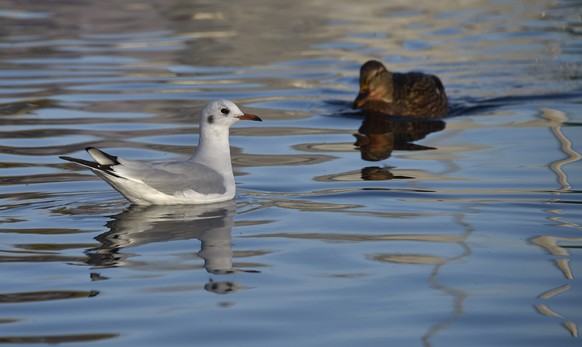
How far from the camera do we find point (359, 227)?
10141 mm

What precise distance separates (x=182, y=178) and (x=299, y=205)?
3.35ft

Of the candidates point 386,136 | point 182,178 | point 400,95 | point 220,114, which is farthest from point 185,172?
point 400,95

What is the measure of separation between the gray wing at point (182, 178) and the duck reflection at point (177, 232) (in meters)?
0.17

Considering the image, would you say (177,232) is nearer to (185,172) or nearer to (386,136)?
(185,172)

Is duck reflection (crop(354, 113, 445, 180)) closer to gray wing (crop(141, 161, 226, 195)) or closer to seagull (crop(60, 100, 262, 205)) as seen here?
seagull (crop(60, 100, 262, 205))

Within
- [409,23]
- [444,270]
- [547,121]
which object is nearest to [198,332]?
[444,270]

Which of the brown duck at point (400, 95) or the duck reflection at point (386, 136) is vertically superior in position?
the brown duck at point (400, 95)

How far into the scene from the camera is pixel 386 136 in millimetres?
15250

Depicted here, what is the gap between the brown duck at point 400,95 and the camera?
1664 centimetres

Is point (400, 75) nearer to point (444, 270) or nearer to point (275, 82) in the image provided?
point (275, 82)

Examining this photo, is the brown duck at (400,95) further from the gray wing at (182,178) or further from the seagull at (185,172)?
the gray wing at (182,178)

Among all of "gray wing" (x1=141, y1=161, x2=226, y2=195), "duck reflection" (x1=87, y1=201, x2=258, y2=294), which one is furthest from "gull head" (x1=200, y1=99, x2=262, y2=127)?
"duck reflection" (x1=87, y1=201, x2=258, y2=294)

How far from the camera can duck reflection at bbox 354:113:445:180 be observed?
13.4 metres

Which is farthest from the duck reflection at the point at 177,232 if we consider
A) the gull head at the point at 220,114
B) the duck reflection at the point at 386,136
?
the duck reflection at the point at 386,136
